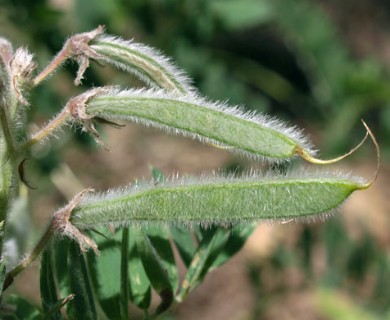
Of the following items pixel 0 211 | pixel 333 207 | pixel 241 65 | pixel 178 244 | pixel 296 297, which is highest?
pixel 0 211

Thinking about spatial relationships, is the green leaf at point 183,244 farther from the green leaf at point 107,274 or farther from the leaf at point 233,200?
the leaf at point 233,200

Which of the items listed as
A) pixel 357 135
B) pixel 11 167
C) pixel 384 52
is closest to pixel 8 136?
pixel 11 167

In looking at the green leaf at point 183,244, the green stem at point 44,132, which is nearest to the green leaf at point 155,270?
the green leaf at point 183,244

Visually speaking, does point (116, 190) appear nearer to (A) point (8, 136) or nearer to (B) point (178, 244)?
(A) point (8, 136)

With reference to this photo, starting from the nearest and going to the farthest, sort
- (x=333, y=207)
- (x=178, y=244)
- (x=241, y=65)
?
(x=333, y=207) → (x=178, y=244) → (x=241, y=65)

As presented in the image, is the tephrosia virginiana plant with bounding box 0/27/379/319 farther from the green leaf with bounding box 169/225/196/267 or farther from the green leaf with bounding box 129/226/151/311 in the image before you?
the green leaf with bounding box 169/225/196/267

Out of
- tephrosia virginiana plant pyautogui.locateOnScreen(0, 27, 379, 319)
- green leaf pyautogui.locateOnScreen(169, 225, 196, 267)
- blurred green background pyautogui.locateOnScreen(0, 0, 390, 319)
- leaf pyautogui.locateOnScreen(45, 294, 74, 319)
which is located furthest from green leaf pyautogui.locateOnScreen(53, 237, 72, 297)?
blurred green background pyautogui.locateOnScreen(0, 0, 390, 319)
